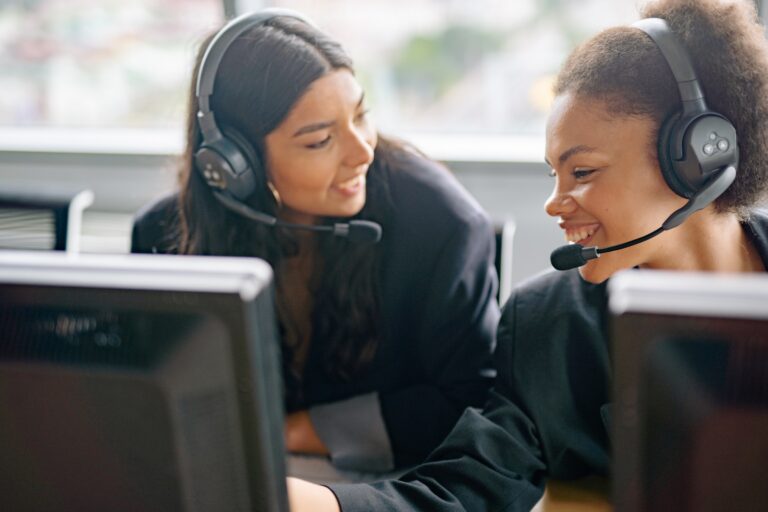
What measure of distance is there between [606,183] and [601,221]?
5 centimetres

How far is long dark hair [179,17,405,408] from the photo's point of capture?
1373 mm

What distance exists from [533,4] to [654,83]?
152 centimetres

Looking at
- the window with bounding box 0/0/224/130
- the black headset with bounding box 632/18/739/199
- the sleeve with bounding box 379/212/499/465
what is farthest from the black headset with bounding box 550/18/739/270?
the window with bounding box 0/0/224/130

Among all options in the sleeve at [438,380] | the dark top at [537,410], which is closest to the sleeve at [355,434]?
the sleeve at [438,380]

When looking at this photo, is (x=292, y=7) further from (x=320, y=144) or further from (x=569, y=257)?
(x=569, y=257)

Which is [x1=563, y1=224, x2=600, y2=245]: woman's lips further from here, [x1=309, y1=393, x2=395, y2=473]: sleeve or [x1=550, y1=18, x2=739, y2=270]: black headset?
[x1=309, y1=393, x2=395, y2=473]: sleeve

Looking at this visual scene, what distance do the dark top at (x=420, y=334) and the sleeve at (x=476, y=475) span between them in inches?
9.0

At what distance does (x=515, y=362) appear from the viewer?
1.11 metres

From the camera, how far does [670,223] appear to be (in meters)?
0.98

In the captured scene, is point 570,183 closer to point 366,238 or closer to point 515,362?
point 515,362

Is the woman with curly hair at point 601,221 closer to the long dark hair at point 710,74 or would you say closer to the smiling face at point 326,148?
the long dark hair at point 710,74

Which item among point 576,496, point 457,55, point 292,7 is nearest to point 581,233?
point 576,496

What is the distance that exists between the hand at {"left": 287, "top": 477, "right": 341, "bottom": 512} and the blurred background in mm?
1539

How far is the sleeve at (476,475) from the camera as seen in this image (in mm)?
918
